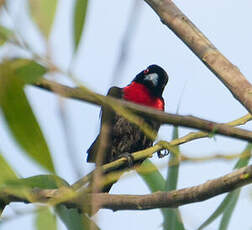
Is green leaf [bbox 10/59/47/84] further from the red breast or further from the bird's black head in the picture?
the bird's black head

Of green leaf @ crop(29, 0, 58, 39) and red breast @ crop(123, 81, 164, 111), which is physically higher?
red breast @ crop(123, 81, 164, 111)

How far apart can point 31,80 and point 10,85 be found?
5 cm

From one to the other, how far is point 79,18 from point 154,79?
8.13ft

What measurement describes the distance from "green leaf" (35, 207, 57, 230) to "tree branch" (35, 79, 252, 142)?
0.60ft

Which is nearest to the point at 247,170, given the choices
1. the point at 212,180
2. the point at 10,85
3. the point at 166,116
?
the point at 212,180

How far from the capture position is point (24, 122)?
0.55m

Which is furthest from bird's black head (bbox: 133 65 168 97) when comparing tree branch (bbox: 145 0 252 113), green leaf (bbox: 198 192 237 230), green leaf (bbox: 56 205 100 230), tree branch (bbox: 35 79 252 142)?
tree branch (bbox: 35 79 252 142)

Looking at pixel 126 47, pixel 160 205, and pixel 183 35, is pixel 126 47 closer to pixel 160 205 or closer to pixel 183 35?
pixel 160 205

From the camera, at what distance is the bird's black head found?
9.97 ft

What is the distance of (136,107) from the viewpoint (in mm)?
511

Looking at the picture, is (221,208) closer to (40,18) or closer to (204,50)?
(204,50)

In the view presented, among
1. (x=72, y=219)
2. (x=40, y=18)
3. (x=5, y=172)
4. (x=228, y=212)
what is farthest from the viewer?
(x=228, y=212)

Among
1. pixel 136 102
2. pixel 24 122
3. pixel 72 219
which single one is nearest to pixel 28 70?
pixel 24 122

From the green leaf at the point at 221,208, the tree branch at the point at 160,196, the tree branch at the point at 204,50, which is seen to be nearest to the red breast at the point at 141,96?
the tree branch at the point at 204,50
